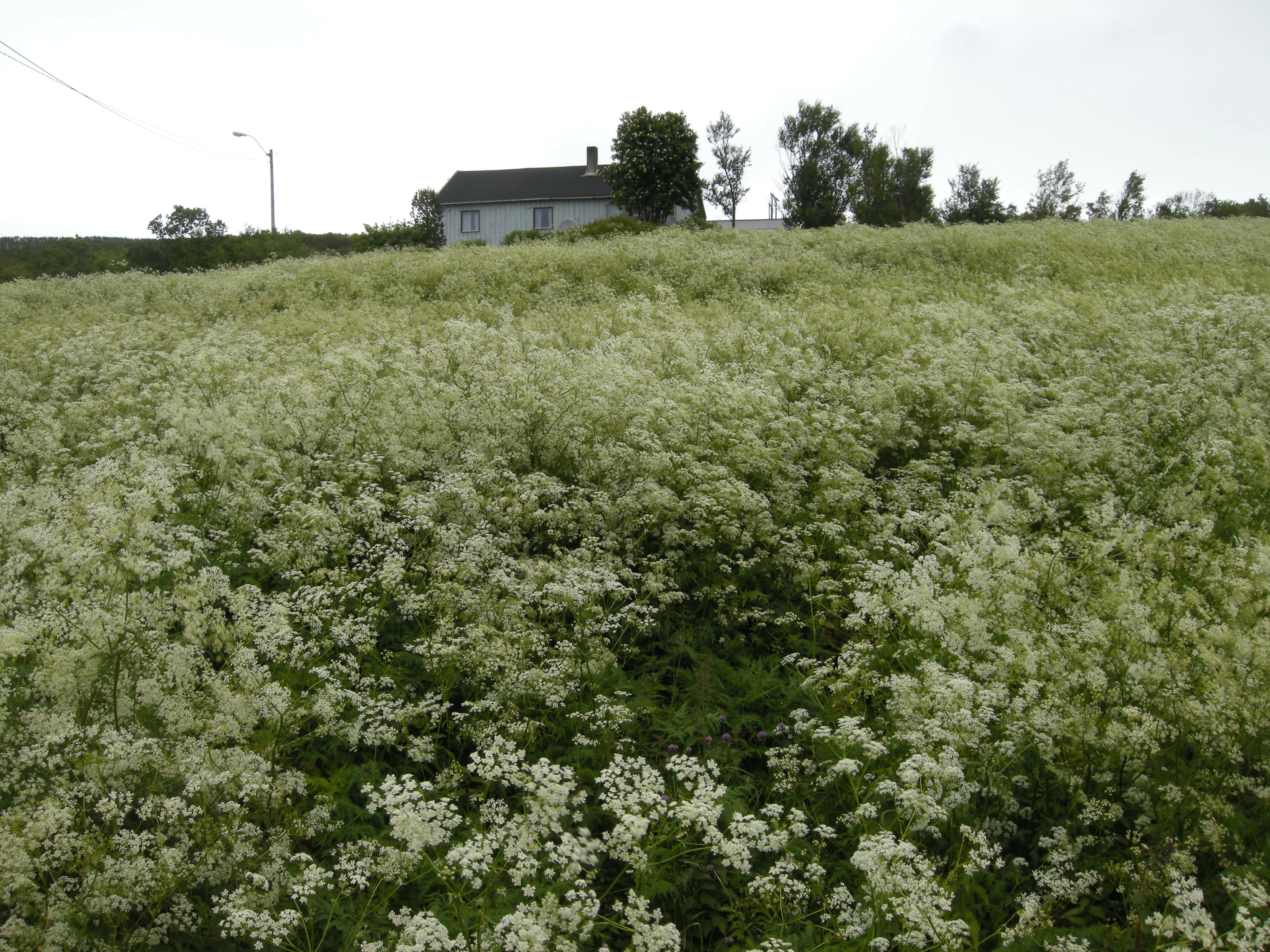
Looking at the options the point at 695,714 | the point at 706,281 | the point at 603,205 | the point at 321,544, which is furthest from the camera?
the point at 603,205

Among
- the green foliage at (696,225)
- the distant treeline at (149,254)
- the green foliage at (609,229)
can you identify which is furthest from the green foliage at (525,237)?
the distant treeline at (149,254)

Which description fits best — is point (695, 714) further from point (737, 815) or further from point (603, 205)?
point (603, 205)

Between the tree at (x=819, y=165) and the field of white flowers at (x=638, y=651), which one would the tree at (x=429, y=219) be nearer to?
the tree at (x=819, y=165)

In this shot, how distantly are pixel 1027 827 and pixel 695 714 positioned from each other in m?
1.91

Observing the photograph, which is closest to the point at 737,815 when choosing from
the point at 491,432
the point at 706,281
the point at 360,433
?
the point at 491,432

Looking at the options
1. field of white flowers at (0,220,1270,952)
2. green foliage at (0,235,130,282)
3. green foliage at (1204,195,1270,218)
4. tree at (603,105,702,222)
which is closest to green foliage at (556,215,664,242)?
tree at (603,105,702,222)

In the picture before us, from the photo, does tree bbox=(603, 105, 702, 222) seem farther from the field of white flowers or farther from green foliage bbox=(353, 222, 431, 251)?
the field of white flowers

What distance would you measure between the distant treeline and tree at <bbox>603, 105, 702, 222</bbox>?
62.4 feet

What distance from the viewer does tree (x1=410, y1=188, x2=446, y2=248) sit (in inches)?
2133

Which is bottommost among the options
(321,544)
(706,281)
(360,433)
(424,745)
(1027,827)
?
(1027,827)

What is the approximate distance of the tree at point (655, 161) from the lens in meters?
44.9

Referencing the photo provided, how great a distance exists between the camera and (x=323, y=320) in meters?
13.1

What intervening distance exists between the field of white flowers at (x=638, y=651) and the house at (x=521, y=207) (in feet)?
154

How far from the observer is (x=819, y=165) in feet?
180
